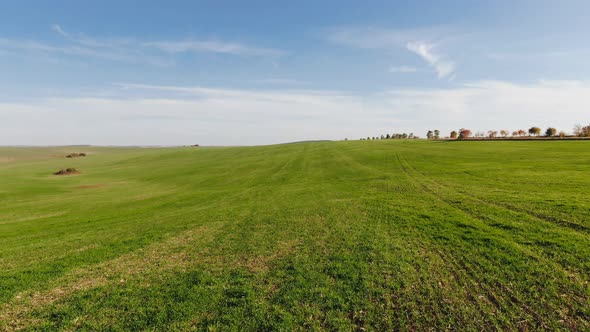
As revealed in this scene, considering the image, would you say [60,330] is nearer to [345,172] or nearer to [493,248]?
[493,248]

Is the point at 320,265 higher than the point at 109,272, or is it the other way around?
the point at 320,265

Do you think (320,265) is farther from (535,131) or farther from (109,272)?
(535,131)

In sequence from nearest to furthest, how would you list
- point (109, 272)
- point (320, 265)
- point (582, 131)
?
point (320, 265)
point (109, 272)
point (582, 131)

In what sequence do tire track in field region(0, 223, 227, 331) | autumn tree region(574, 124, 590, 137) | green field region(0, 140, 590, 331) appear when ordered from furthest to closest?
autumn tree region(574, 124, 590, 137), tire track in field region(0, 223, 227, 331), green field region(0, 140, 590, 331)

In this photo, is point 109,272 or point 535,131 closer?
point 109,272

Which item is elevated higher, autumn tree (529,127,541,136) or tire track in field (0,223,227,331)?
autumn tree (529,127,541,136)

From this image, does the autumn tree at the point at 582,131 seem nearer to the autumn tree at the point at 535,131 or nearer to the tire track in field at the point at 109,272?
the autumn tree at the point at 535,131

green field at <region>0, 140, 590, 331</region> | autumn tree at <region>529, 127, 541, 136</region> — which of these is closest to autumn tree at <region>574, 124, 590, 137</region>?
autumn tree at <region>529, 127, 541, 136</region>

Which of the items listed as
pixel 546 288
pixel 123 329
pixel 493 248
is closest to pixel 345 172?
pixel 493 248

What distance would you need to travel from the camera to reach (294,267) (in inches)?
452

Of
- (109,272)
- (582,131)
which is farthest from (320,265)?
(582,131)

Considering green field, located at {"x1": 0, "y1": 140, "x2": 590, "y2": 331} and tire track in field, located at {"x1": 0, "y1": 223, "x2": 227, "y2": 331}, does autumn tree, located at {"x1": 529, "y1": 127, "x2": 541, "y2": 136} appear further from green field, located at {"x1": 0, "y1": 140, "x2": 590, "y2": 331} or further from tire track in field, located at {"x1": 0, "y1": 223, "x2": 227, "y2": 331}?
tire track in field, located at {"x1": 0, "y1": 223, "x2": 227, "y2": 331}

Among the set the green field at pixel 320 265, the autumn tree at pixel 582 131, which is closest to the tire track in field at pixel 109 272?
the green field at pixel 320 265

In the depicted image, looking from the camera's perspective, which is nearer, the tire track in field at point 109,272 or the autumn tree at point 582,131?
the tire track in field at point 109,272
